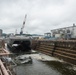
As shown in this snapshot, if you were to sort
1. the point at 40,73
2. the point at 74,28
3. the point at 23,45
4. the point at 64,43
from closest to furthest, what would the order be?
the point at 40,73 → the point at 64,43 → the point at 23,45 → the point at 74,28

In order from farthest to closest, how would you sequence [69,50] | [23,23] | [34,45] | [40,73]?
1. [23,23]
2. [34,45]
3. [69,50]
4. [40,73]

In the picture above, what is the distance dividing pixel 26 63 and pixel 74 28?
42.4 metres

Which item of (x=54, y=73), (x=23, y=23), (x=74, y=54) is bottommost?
(x=54, y=73)

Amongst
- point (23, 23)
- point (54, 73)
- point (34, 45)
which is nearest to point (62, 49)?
point (54, 73)

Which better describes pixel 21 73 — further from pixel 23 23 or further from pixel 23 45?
pixel 23 23

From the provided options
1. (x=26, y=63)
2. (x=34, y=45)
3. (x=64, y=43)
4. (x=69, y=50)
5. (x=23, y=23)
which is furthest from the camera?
(x=23, y=23)

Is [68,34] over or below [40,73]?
over

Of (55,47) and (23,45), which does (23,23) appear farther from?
(55,47)

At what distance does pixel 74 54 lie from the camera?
70.7ft

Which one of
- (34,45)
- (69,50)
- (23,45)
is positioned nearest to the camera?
(69,50)

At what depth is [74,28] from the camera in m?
60.3

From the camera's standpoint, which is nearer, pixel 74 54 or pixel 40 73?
pixel 40 73

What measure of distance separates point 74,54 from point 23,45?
78.3ft

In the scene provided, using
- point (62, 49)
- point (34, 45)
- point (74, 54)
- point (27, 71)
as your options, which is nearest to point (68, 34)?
point (34, 45)
